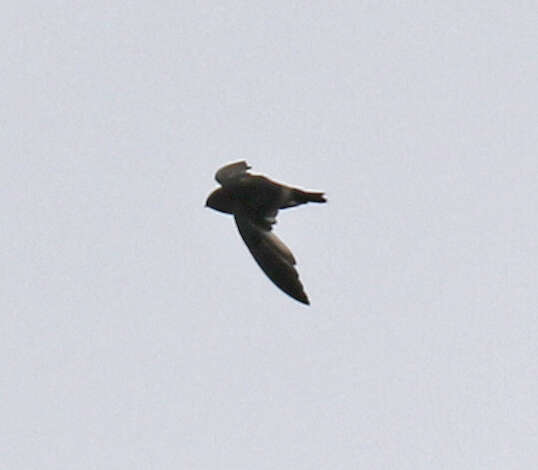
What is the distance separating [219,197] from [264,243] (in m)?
0.71

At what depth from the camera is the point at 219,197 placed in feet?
42.4

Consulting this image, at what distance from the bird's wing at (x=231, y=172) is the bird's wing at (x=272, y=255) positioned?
450 mm

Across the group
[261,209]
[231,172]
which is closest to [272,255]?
[261,209]

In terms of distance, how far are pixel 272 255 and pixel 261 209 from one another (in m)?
0.51

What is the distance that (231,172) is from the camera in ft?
42.8

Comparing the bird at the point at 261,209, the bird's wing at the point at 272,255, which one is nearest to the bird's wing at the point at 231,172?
the bird at the point at 261,209

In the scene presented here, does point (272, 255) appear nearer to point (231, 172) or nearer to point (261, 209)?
point (261, 209)

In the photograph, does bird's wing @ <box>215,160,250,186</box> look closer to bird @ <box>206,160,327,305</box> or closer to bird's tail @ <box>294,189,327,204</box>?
bird @ <box>206,160,327,305</box>

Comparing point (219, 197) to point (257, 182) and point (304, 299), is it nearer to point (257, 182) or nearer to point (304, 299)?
point (257, 182)

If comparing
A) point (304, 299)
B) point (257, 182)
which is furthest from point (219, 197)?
point (304, 299)

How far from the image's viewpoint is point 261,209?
13.0 meters

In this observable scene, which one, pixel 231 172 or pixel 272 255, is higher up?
pixel 231 172

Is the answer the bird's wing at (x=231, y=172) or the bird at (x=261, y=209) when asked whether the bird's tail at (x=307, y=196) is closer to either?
the bird at (x=261, y=209)

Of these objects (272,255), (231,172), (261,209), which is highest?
(231,172)
